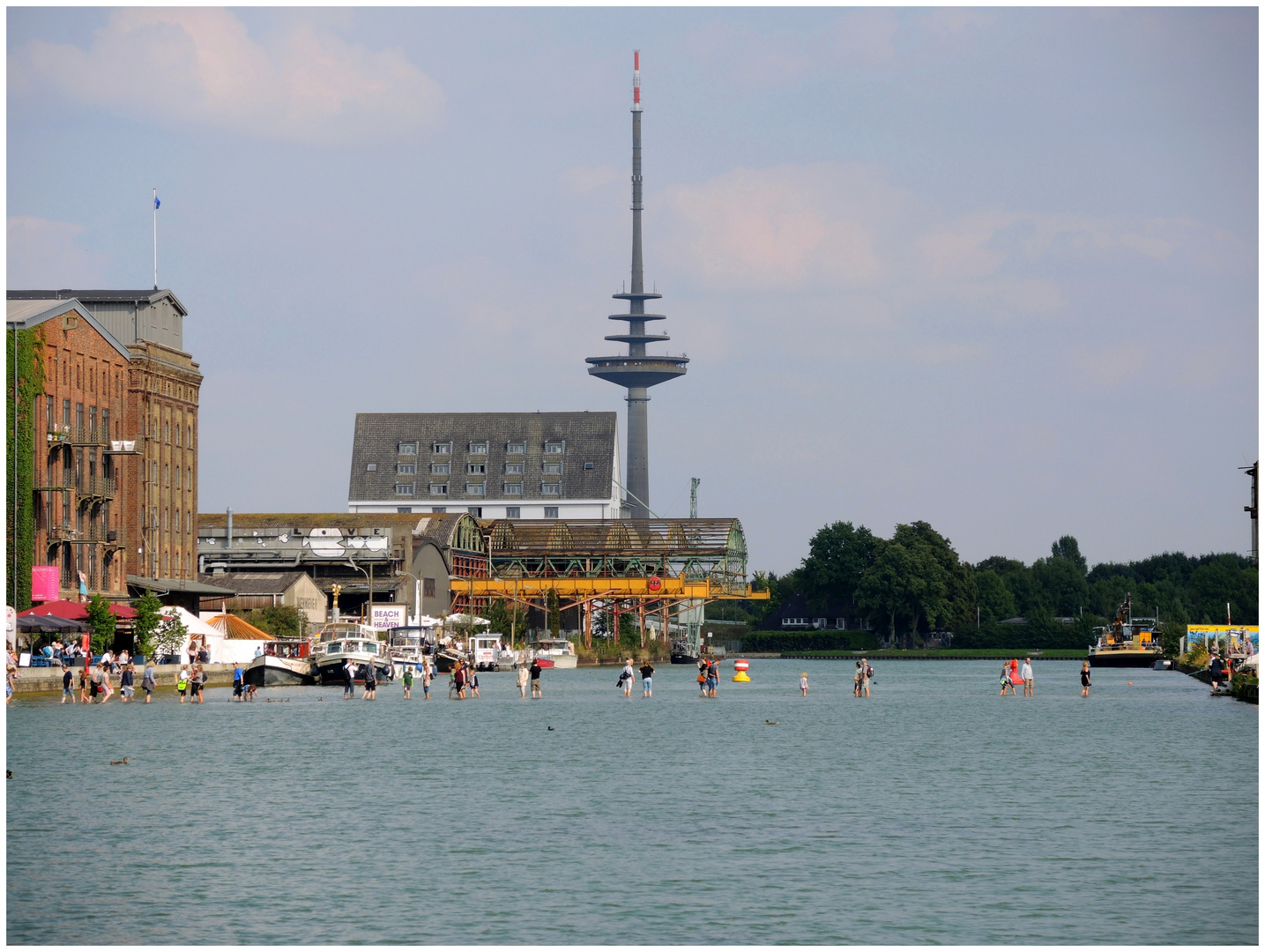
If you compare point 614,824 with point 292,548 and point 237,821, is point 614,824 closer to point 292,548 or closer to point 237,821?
point 237,821

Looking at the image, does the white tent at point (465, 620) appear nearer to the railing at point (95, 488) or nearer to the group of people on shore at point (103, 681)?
the railing at point (95, 488)

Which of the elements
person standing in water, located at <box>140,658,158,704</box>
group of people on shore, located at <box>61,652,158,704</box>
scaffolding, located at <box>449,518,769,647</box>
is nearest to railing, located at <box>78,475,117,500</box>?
group of people on shore, located at <box>61,652,158,704</box>

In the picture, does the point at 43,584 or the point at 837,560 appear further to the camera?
the point at 837,560

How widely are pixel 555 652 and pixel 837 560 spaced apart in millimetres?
53921

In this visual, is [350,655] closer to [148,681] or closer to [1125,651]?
[148,681]

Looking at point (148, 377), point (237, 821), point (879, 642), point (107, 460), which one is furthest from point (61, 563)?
point (879, 642)

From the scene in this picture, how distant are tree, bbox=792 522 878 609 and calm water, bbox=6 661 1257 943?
422 ft

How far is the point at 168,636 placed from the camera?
84.3m

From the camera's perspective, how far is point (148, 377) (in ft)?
347

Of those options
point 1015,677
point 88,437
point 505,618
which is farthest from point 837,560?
point 88,437

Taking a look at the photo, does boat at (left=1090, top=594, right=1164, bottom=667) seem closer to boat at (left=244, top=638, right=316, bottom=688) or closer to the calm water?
boat at (left=244, top=638, right=316, bottom=688)

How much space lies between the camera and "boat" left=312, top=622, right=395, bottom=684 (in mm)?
91375

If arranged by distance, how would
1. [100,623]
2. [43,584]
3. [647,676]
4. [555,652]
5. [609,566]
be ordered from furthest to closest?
[609,566] → [555,652] → [647,676] → [43,584] → [100,623]

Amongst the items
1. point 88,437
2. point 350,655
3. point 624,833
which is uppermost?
point 88,437
